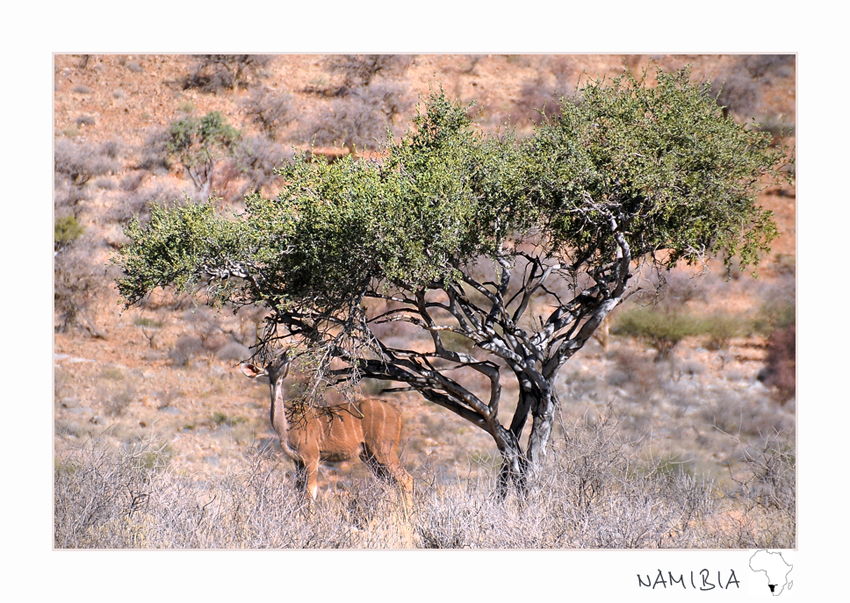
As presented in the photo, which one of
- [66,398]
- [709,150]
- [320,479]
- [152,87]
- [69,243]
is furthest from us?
[152,87]

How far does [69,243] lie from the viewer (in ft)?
60.0

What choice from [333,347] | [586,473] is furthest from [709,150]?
[333,347]

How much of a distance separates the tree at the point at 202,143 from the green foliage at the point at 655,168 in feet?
45.8

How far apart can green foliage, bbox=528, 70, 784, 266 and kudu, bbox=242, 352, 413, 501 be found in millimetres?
3375

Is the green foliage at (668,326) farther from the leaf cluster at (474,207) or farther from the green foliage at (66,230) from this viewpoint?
the green foliage at (66,230)

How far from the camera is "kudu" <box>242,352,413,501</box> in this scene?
8961 millimetres

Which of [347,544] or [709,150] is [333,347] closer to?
[347,544]

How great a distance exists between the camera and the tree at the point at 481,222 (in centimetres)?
707

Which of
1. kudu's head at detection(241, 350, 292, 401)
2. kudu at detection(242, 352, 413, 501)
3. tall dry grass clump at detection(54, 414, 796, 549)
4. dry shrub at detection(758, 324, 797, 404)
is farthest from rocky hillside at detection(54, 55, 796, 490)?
tall dry grass clump at detection(54, 414, 796, 549)

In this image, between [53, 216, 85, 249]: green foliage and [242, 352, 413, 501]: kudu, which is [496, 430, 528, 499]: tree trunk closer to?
[242, 352, 413, 501]: kudu

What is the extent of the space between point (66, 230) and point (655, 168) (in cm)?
1552

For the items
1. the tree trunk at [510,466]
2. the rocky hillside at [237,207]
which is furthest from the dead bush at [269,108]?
the tree trunk at [510,466]

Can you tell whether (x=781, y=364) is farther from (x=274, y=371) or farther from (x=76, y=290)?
(x=76, y=290)

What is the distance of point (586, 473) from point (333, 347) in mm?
2781
